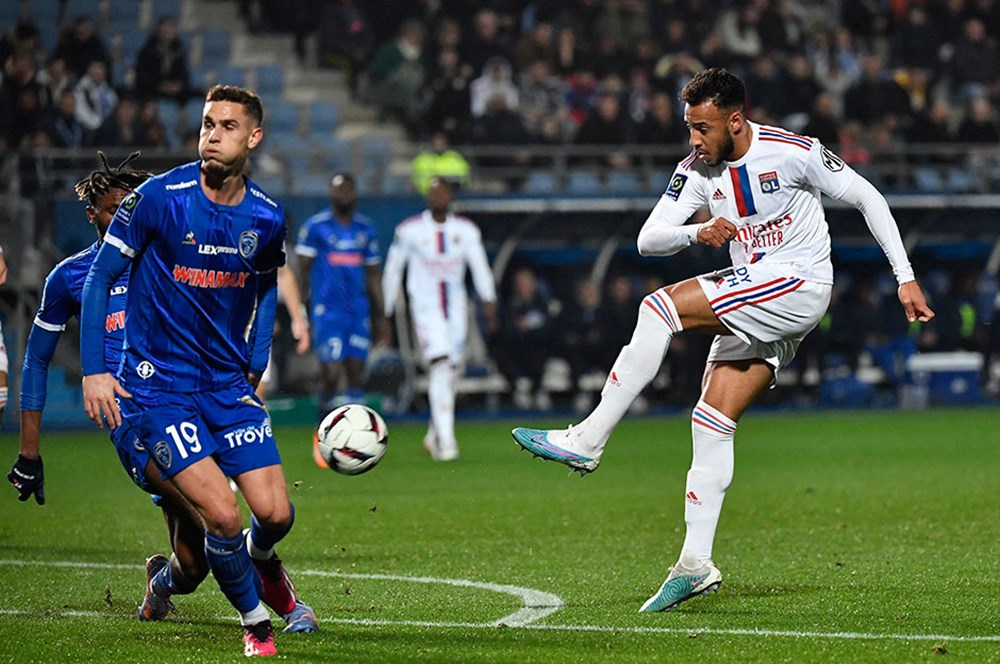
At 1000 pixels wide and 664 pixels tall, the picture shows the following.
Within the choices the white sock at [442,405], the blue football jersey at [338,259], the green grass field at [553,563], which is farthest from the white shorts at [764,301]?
the blue football jersey at [338,259]

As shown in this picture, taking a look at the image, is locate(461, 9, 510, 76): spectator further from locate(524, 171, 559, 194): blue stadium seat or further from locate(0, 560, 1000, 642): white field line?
locate(0, 560, 1000, 642): white field line

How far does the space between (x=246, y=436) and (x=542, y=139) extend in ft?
56.0

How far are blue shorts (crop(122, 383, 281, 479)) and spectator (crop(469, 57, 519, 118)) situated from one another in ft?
56.5

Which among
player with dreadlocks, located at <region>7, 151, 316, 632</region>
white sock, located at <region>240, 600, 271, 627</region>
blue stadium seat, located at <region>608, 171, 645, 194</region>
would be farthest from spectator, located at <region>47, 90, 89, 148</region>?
white sock, located at <region>240, 600, 271, 627</region>

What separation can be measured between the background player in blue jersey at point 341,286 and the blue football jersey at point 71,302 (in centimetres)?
859

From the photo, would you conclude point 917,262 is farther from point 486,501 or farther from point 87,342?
point 87,342

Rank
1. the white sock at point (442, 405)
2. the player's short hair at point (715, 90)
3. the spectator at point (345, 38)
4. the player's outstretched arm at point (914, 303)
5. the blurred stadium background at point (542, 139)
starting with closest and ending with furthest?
the player's outstretched arm at point (914, 303) < the player's short hair at point (715, 90) < the white sock at point (442, 405) < the blurred stadium background at point (542, 139) < the spectator at point (345, 38)

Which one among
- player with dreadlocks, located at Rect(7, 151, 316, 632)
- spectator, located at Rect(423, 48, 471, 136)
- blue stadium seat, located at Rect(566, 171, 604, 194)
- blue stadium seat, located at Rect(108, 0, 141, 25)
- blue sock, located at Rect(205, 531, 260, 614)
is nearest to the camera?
blue sock, located at Rect(205, 531, 260, 614)

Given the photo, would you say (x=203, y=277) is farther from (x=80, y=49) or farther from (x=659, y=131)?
(x=659, y=131)

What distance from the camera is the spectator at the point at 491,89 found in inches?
930

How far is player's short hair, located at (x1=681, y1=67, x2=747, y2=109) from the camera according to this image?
7.45 meters

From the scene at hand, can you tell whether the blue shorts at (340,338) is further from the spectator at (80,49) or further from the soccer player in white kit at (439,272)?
the spectator at (80,49)

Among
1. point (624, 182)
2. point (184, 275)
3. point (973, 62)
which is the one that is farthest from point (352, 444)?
point (973, 62)

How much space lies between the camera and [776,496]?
12.8 m
